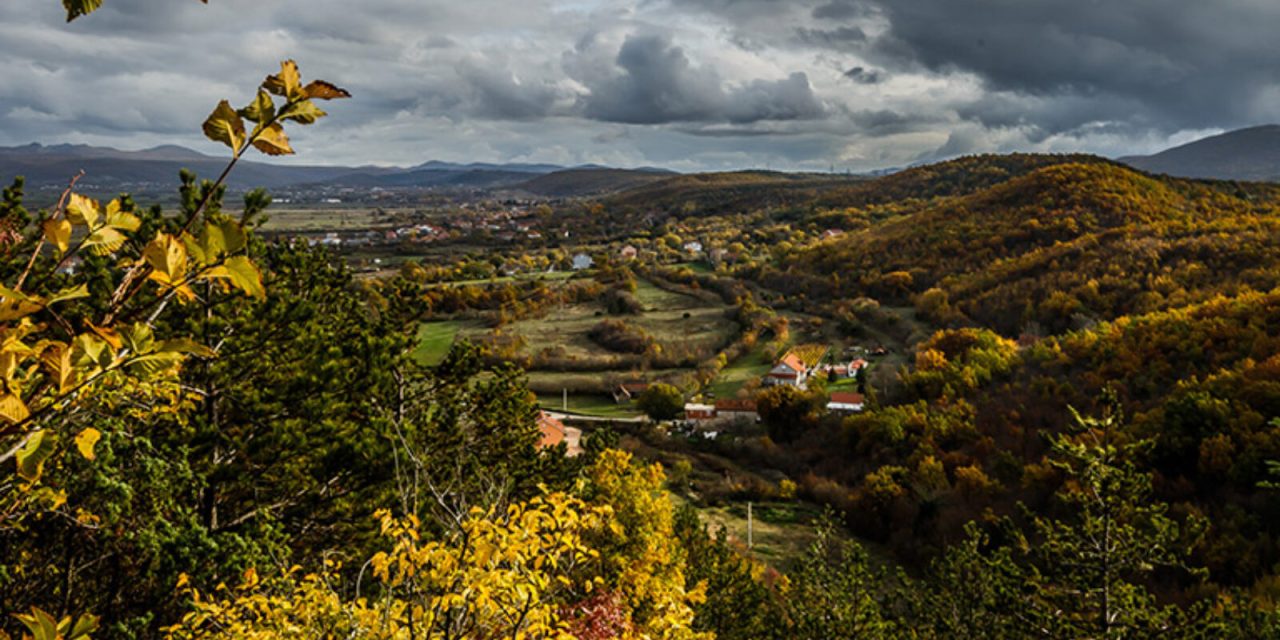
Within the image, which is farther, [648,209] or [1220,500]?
[648,209]

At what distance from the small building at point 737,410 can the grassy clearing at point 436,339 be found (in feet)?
63.3

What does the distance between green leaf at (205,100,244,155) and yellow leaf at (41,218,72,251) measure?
33 cm

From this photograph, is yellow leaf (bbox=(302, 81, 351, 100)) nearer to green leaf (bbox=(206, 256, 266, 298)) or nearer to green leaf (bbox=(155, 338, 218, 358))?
green leaf (bbox=(206, 256, 266, 298))

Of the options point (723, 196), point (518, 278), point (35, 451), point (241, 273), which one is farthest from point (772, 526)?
point (723, 196)

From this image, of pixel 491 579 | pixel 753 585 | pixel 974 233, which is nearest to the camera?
pixel 491 579

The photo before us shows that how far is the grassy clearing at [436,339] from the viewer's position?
4875cm

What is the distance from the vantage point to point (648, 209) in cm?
16125

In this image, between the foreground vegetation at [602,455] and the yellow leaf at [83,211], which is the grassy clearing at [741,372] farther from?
the yellow leaf at [83,211]

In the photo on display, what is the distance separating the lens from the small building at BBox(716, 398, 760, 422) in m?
39.9

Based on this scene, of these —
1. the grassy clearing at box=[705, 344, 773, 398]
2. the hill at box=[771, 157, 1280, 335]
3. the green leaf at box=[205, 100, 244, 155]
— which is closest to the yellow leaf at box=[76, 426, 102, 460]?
the green leaf at box=[205, 100, 244, 155]

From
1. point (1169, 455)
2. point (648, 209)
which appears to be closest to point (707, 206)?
→ point (648, 209)

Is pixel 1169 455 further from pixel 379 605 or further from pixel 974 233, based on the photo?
pixel 974 233

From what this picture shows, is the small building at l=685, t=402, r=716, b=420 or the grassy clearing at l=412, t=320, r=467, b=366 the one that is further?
the grassy clearing at l=412, t=320, r=467, b=366

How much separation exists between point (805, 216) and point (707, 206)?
4094 cm
